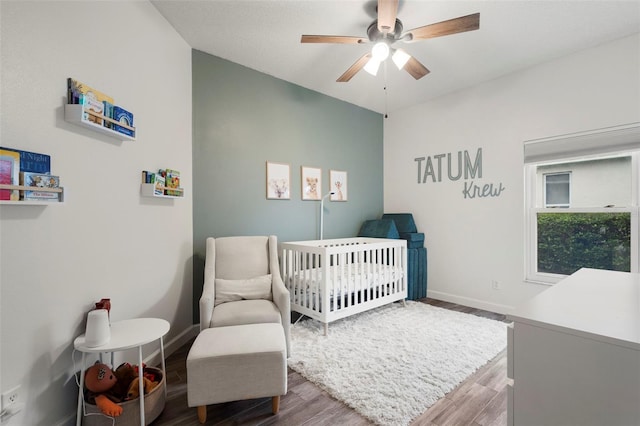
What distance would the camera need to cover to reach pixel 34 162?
1.27 m

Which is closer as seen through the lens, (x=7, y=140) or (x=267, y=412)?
(x=7, y=140)

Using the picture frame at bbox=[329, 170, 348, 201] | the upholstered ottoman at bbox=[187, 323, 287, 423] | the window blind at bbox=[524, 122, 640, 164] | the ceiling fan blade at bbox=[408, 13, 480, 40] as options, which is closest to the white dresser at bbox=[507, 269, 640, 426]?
the upholstered ottoman at bbox=[187, 323, 287, 423]

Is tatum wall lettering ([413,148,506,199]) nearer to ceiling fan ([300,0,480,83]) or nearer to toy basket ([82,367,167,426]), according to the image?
ceiling fan ([300,0,480,83])

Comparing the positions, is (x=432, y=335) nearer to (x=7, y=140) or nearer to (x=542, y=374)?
(x=542, y=374)

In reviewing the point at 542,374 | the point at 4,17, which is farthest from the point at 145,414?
the point at 4,17

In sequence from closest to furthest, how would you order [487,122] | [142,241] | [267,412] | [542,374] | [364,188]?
[542,374] < [267,412] < [142,241] < [487,122] < [364,188]

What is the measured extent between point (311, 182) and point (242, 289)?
1.67m

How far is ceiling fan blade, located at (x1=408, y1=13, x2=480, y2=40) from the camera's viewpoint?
68.2 inches

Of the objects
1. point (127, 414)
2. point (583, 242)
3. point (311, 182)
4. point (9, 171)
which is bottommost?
point (127, 414)

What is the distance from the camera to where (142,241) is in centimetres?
202

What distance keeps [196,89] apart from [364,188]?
8.20 feet

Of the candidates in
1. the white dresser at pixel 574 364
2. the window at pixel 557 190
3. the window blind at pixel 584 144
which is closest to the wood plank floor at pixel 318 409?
the white dresser at pixel 574 364

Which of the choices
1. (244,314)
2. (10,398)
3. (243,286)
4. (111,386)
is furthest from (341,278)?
(10,398)

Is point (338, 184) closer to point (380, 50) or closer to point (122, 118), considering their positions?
point (380, 50)
